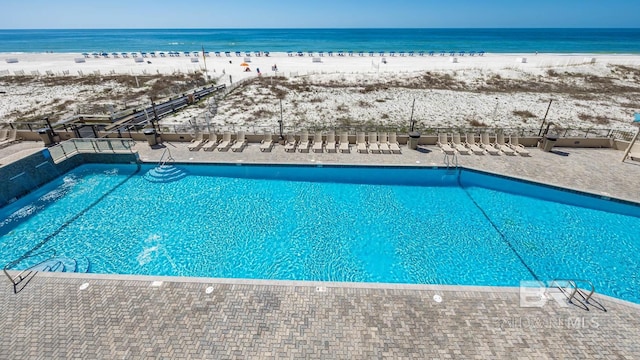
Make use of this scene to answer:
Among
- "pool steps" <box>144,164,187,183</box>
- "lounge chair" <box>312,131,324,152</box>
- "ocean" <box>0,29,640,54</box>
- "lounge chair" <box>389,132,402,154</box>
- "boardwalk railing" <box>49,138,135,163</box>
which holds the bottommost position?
"pool steps" <box>144,164,187,183</box>

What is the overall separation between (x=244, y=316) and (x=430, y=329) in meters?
4.50

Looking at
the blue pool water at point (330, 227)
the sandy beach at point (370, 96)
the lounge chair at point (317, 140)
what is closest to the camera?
the blue pool water at point (330, 227)

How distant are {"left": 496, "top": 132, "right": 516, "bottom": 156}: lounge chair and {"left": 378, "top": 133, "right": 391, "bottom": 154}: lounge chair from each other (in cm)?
640

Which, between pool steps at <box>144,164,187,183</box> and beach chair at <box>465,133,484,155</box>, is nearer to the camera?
pool steps at <box>144,164,187,183</box>

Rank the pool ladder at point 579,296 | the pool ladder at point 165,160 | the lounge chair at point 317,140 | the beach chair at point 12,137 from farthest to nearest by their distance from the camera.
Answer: the beach chair at point 12,137
the lounge chair at point 317,140
the pool ladder at point 165,160
the pool ladder at point 579,296

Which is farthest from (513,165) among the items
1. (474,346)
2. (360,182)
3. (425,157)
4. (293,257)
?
(293,257)

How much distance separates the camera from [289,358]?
6.26m

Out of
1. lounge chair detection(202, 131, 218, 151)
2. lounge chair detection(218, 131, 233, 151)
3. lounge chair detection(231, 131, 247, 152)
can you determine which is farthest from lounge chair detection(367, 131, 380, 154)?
lounge chair detection(202, 131, 218, 151)

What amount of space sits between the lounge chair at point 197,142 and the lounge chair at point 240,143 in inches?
77.0

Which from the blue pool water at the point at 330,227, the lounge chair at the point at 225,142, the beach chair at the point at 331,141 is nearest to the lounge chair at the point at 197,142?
the lounge chair at the point at 225,142

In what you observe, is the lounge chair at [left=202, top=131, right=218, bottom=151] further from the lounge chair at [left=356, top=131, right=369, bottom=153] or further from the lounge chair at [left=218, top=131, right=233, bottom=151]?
the lounge chair at [left=356, top=131, right=369, bottom=153]

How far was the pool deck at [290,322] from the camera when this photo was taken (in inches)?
253

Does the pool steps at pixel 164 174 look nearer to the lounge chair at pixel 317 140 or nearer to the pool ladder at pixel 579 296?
the lounge chair at pixel 317 140

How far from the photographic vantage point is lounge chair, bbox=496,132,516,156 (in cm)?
1597
